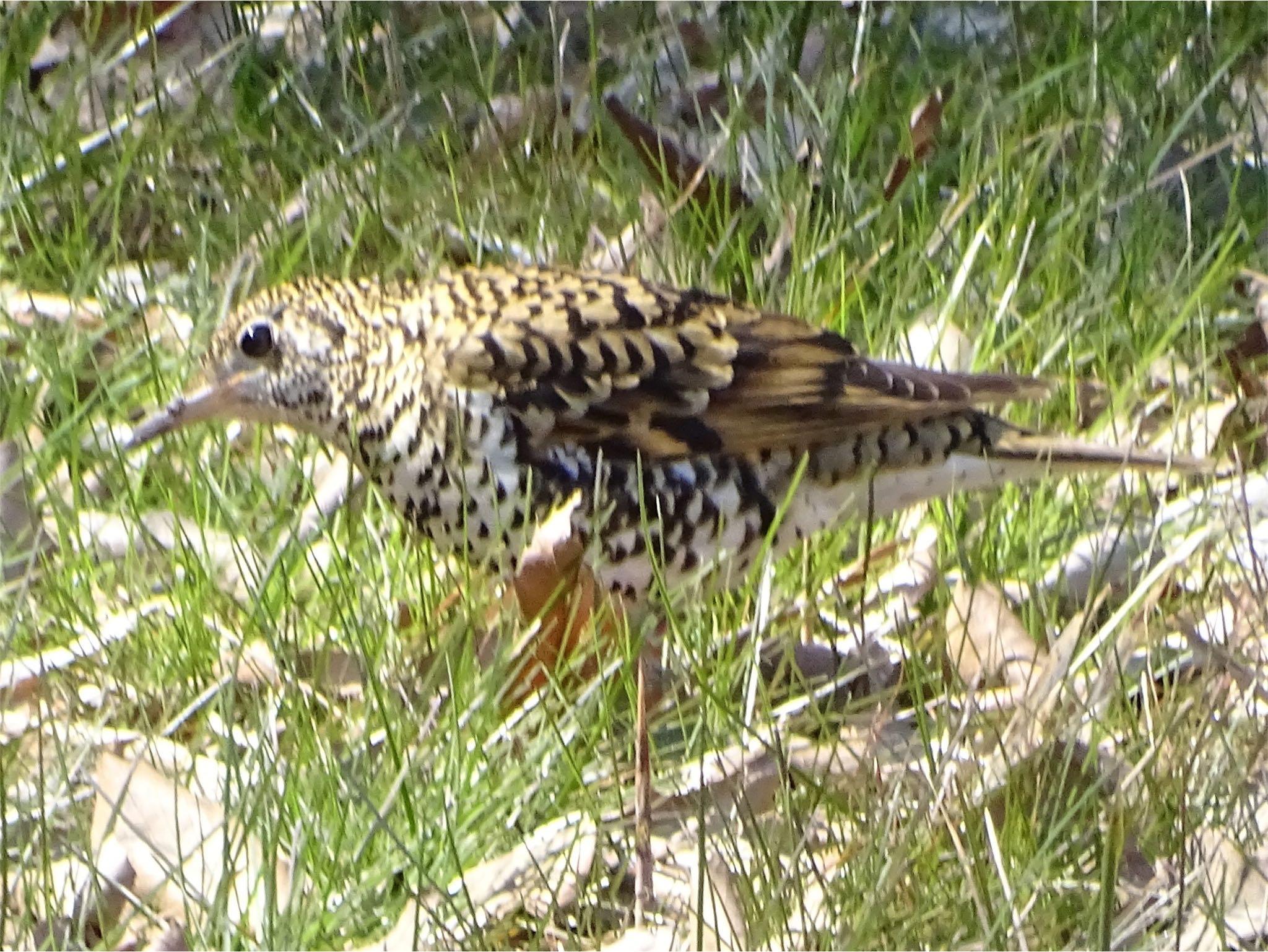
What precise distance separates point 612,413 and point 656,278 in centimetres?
105

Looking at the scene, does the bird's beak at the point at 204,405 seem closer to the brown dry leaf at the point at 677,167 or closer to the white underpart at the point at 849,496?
the white underpart at the point at 849,496

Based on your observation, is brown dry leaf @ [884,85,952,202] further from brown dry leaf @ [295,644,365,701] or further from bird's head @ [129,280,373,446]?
brown dry leaf @ [295,644,365,701]

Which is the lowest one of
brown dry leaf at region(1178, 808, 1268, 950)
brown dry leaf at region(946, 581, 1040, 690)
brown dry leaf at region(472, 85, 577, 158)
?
brown dry leaf at region(1178, 808, 1268, 950)

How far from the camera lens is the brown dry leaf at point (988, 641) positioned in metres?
3.13

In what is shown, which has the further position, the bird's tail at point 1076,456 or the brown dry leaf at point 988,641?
the bird's tail at point 1076,456

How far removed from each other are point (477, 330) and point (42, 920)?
4.55 feet

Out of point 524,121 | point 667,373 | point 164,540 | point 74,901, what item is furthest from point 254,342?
point 524,121

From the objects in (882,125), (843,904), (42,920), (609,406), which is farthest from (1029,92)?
(42,920)

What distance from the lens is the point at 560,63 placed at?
16.4 feet

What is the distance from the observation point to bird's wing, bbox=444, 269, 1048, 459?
3.44m

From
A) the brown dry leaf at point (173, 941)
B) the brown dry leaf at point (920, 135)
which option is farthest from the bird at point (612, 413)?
the brown dry leaf at point (920, 135)

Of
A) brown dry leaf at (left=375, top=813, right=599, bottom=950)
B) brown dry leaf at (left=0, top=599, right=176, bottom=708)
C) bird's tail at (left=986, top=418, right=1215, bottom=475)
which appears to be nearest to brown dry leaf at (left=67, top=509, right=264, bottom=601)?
brown dry leaf at (left=0, top=599, right=176, bottom=708)

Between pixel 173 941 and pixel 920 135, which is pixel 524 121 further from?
pixel 173 941

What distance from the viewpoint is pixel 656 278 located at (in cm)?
445
